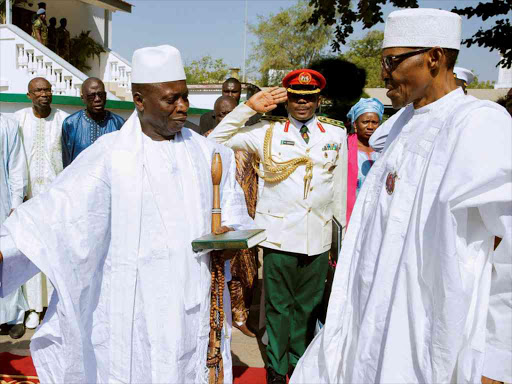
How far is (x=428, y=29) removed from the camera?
2.03 meters

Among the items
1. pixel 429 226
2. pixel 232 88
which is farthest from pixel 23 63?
pixel 429 226

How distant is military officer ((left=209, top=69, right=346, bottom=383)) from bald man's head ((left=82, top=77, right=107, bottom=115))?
176cm

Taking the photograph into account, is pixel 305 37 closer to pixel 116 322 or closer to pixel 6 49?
pixel 6 49

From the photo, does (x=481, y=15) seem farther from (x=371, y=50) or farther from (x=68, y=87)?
(x=371, y=50)

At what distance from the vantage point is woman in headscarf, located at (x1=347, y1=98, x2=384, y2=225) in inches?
175

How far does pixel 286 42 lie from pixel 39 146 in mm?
34898

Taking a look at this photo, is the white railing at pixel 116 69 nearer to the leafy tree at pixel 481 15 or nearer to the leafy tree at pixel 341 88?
the leafy tree at pixel 341 88

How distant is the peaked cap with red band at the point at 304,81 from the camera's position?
3551 millimetres

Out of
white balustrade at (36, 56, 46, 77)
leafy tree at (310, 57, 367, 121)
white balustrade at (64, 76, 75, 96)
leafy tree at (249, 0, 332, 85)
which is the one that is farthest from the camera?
leafy tree at (249, 0, 332, 85)

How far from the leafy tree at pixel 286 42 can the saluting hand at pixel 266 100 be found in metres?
33.0

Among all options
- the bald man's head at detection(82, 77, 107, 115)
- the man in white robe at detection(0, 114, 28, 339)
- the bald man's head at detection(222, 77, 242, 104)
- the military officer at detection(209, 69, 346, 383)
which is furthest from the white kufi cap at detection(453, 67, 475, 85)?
the man in white robe at detection(0, 114, 28, 339)

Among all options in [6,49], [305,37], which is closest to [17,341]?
[6,49]

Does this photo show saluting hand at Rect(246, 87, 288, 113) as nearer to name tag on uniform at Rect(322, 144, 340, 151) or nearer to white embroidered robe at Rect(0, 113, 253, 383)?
name tag on uniform at Rect(322, 144, 340, 151)

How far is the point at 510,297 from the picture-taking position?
1863mm
